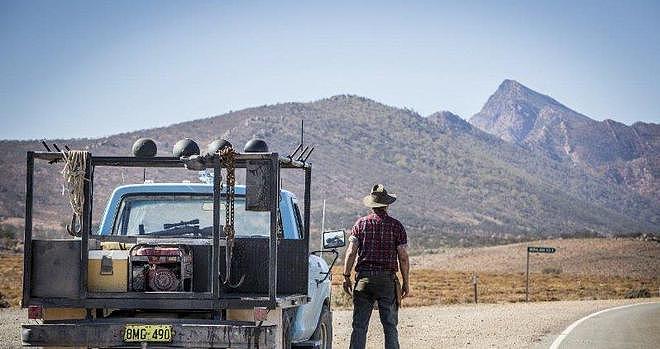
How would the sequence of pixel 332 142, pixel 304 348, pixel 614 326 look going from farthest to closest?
1. pixel 332 142
2. pixel 614 326
3. pixel 304 348

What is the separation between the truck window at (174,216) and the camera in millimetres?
9820

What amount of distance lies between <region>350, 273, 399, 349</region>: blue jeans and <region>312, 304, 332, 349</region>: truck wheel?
31 centimetres

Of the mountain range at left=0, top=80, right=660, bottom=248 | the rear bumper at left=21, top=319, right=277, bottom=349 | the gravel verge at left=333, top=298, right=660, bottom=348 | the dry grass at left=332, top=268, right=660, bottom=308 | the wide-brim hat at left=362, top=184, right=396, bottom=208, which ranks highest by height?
the mountain range at left=0, top=80, right=660, bottom=248

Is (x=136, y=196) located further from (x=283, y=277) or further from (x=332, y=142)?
(x=332, y=142)

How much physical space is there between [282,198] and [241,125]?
148 metres

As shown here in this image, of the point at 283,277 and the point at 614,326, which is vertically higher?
the point at 283,277

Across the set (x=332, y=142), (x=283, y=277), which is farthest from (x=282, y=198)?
(x=332, y=142)

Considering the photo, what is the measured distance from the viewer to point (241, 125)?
6191 inches

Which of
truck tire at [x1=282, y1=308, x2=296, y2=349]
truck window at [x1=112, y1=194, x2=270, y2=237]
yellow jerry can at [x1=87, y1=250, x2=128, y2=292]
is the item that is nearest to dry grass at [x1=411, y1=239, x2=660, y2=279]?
truck window at [x1=112, y1=194, x2=270, y2=237]

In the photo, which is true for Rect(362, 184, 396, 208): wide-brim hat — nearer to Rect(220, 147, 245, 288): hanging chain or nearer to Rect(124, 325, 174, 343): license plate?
Rect(220, 147, 245, 288): hanging chain

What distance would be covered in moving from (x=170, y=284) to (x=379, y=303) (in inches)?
133

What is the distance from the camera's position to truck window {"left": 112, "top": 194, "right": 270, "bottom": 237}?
9820mm

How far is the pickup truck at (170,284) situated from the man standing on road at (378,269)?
1.90 meters

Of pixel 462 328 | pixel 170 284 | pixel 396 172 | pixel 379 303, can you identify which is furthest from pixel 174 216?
pixel 396 172
